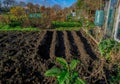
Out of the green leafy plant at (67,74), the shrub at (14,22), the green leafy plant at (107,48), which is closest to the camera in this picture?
the green leafy plant at (67,74)

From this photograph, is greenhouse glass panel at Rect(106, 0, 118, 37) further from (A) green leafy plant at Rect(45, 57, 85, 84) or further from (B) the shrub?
(B) the shrub

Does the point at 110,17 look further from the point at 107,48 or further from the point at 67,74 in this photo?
the point at 67,74

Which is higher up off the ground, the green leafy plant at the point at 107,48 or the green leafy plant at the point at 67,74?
the green leafy plant at the point at 67,74

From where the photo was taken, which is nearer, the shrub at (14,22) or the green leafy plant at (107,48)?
the green leafy plant at (107,48)

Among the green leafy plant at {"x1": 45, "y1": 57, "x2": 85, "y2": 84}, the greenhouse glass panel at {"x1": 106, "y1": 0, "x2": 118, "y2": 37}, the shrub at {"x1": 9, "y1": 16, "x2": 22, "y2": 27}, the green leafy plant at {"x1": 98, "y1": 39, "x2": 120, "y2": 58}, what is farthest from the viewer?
the shrub at {"x1": 9, "y1": 16, "x2": 22, "y2": 27}

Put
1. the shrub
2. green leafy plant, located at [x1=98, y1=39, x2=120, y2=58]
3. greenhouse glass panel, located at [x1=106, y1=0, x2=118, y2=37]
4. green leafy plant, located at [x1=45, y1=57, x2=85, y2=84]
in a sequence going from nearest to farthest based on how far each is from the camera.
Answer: green leafy plant, located at [x1=45, y1=57, x2=85, y2=84], green leafy plant, located at [x1=98, y1=39, x2=120, y2=58], greenhouse glass panel, located at [x1=106, y1=0, x2=118, y2=37], the shrub

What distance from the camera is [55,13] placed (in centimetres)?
1992

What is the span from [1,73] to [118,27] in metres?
4.98

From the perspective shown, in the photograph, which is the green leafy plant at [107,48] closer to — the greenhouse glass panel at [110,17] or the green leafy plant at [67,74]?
Answer: the greenhouse glass panel at [110,17]

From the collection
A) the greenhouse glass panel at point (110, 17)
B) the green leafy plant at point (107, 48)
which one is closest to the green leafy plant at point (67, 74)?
the green leafy plant at point (107, 48)

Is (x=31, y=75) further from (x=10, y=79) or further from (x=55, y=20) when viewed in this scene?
(x=55, y=20)

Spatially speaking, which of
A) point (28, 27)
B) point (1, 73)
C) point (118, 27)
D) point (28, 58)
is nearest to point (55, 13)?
point (28, 27)

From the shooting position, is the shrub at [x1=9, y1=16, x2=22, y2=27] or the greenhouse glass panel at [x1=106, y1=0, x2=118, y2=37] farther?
the shrub at [x1=9, y1=16, x2=22, y2=27]

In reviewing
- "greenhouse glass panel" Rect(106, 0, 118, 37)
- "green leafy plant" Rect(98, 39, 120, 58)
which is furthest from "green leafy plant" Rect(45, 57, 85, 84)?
"greenhouse glass panel" Rect(106, 0, 118, 37)
